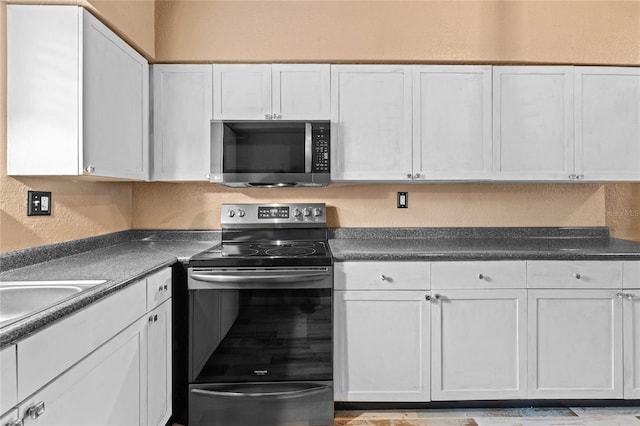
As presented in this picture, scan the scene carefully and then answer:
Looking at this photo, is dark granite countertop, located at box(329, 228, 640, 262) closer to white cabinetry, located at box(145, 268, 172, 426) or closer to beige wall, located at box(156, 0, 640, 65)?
white cabinetry, located at box(145, 268, 172, 426)

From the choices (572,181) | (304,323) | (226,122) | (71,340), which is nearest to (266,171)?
(226,122)

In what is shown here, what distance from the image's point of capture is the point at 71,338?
1170 millimetres

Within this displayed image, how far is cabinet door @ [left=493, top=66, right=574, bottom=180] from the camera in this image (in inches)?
98.3

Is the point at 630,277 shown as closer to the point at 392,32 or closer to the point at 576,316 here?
the point at 576,316

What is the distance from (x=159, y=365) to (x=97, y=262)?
0.56 m

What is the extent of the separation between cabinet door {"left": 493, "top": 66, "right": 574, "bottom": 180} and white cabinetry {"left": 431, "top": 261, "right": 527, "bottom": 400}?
2.23 feet

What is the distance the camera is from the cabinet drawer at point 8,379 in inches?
35.1

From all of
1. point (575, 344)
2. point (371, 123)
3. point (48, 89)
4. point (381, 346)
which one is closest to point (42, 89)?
point (48, 89)

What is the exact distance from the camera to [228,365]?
6.80ft

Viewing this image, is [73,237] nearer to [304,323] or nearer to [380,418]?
[304,323]

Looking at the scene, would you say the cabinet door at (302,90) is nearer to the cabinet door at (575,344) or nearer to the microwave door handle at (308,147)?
the microwave door handle at (308,147)

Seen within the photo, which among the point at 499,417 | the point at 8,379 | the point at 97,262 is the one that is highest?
the point at 97,262

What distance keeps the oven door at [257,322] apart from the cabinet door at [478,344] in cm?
62

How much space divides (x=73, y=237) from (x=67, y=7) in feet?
3.59
